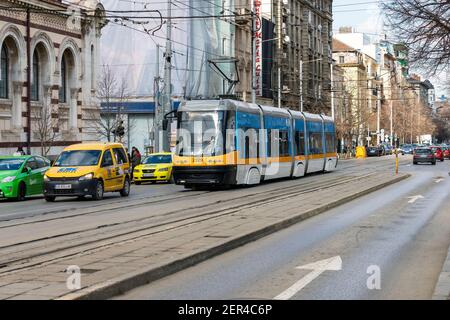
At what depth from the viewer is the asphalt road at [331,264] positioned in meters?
8.14

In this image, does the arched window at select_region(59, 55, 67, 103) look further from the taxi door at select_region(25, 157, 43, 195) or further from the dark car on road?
the dark car on road

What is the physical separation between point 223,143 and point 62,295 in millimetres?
19311

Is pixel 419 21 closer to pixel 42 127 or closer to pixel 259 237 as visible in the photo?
pixel 259 237

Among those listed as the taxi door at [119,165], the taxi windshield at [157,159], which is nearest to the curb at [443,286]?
the taxi door at [119,165]

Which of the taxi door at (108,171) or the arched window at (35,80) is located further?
the arched window at (35,80)

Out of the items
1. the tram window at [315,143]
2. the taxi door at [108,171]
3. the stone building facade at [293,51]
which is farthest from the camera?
the stone building facade at [293,51]

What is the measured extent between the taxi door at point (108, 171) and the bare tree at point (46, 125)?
12285 mm

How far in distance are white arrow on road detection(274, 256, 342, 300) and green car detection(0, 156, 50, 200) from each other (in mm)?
14665

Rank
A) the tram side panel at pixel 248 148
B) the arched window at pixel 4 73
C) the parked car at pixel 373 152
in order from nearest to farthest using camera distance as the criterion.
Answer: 1. the tram side panel at pixel 248 148
2. the arched window at pixel 4 73
3. the parked car at pixel 373 152

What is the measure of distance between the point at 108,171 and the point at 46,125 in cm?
1427

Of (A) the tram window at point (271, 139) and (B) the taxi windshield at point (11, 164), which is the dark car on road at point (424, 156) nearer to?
(A) the tram window at point (271, 139)

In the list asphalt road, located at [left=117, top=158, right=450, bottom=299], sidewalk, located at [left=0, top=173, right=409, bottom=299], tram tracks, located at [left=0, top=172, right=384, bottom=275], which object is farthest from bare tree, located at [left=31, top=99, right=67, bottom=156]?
asphalt road, located at [left=117, top=158, right=450, bottom=299]

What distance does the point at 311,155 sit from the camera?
124 feet

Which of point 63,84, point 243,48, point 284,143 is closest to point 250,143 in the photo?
point 284,143
